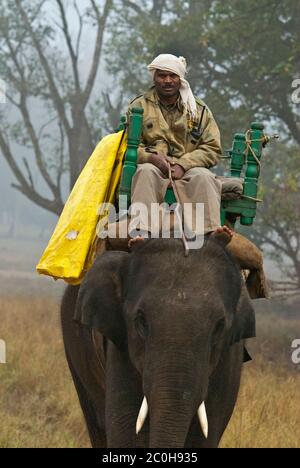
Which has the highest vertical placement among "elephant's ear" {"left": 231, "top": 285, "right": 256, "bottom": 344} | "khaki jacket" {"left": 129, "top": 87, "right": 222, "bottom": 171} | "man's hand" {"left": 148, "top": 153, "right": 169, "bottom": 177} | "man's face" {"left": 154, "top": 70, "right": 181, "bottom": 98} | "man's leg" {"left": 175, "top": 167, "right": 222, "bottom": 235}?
"man's face" {"left": 154, "top": 70, "right": 181, "bottom": 98}

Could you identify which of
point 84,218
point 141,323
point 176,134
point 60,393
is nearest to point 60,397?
point 60,393

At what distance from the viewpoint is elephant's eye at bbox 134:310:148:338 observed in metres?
5.25

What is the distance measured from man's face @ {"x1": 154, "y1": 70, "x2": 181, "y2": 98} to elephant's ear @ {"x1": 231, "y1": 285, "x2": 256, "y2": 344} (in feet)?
4.81

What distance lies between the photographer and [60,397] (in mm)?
11484

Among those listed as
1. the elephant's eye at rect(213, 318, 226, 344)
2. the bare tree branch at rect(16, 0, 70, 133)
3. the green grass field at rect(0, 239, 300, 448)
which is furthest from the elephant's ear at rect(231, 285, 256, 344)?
the bare tree branch at rect(16, 0, 70, 133)

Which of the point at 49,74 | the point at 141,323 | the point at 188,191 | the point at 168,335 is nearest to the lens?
the point at 168,335

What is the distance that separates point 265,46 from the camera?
15625 mm

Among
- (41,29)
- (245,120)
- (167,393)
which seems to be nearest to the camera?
(167,393)

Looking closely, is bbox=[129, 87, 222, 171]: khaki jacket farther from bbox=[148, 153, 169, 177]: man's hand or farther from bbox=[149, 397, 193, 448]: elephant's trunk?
bbox=[149, 397, 193, 448]: elephant's trunk

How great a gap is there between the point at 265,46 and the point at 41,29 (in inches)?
226

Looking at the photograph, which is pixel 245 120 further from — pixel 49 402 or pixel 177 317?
pixel 177 317

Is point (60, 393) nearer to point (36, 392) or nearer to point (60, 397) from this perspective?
point (60, 397)

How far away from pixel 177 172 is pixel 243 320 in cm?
106
